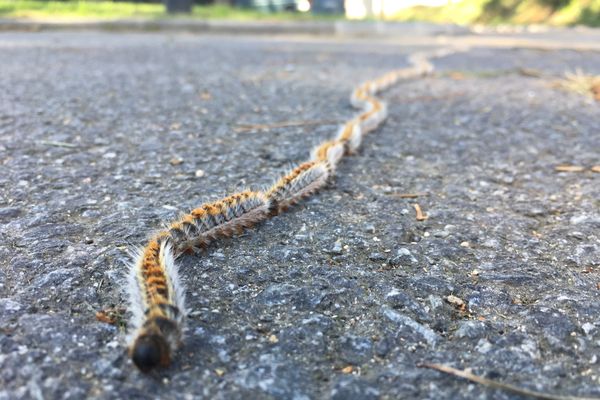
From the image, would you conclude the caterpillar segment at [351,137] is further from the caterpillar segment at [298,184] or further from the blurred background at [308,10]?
the blurred background at [308,10]

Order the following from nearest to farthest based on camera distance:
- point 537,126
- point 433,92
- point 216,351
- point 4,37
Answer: point 216,351 < point 537,126 < point 433,92 < point 4,37

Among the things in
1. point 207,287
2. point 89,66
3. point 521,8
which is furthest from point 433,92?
point 521,8

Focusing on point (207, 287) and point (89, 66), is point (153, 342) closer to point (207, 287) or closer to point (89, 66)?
point (207, 287)

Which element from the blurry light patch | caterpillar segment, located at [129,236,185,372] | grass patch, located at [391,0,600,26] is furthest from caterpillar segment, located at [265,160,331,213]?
grass patch, located at [391,0,600,26]

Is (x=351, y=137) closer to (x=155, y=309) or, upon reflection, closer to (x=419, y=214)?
(x=419, y=214)

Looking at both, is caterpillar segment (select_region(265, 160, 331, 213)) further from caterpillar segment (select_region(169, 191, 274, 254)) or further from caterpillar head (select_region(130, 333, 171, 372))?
caterpillar head (select_region(130, 333, 171, 372))

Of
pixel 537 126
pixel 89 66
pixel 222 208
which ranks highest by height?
pixel 89 66
